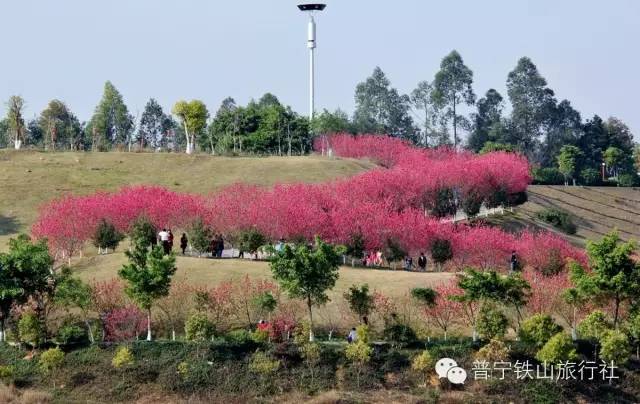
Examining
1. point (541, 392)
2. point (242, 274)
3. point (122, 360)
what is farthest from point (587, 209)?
point (122, 360)

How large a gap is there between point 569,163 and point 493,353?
69356 mm

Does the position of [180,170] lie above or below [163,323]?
above

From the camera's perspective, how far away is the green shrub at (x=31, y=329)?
3772 cm

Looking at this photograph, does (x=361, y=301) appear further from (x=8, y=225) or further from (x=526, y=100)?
(x=526, y=100)

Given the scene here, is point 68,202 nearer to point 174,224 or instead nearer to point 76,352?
point 174,224

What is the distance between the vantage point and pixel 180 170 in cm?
7950

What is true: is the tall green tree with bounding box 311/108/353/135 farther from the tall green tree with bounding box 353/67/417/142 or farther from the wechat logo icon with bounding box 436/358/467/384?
the wechat logo icon with bounding box 436/358/467/384

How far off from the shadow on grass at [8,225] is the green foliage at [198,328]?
2881 centimetres

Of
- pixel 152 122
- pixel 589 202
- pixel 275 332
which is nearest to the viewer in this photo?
pixel 275 332

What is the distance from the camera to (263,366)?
3634 centimetres

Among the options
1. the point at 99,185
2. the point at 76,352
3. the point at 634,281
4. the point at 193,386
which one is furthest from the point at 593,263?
the point at 99,185

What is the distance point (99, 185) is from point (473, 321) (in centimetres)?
4273

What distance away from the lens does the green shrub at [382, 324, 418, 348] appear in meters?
38.2

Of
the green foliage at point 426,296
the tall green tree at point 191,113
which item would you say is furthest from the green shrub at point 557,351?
the tall green tree at point 191,113
